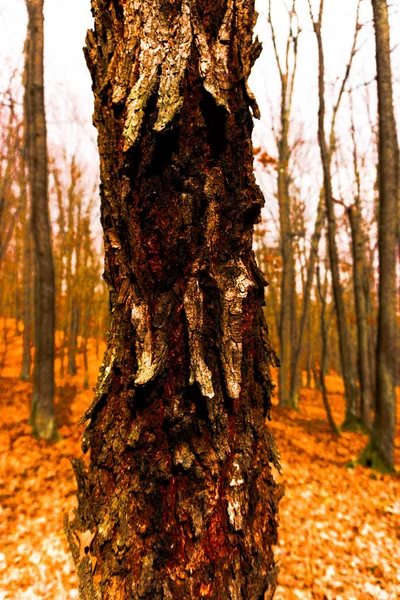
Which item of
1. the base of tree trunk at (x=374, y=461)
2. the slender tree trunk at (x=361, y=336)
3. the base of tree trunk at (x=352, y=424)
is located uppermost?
the slender tree trunk at (x=361, y=336)

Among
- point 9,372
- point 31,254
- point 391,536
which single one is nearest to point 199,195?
point 391,536

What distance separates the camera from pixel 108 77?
103 cm

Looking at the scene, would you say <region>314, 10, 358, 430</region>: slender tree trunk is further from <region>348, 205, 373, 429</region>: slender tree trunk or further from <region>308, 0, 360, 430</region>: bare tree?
<region>348, 205, 373, 429</region>: slender tree trunk

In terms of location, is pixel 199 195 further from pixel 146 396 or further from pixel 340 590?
pixel 340 590

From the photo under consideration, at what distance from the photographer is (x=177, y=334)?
3.19 ft

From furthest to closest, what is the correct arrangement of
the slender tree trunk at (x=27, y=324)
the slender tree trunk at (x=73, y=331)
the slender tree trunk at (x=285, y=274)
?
the slender tree trunk at (x=73, y=331) < the slender tree trunk at (x=27, y=324) < the slender tree trunk at (x=285, y=274)

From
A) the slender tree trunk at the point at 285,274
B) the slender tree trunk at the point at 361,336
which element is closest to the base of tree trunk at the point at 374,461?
the slender tree trunk at the point at 361,336

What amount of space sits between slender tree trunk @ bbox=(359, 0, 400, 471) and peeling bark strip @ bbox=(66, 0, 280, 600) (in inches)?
217

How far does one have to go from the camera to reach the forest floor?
2850 millimetres

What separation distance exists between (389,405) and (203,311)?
5.88 meters

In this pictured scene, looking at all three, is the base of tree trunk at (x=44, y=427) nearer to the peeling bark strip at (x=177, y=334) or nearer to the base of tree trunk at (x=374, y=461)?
the base of tree trunk at (x=374, y=461)

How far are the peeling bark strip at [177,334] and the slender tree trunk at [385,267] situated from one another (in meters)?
5.50

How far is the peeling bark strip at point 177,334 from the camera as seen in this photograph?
0.90 metres

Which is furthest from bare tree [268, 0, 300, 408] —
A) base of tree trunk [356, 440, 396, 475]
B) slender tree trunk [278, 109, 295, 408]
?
base of tree trunk [356, 440, 396, 475]
